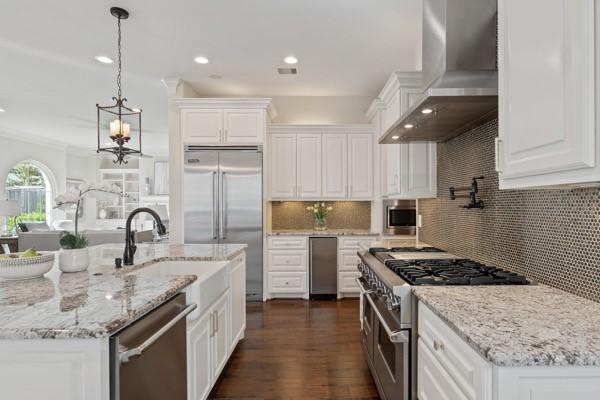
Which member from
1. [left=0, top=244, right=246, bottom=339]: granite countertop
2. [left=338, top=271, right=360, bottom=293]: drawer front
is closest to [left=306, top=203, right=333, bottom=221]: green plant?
[left=338, top=271, right=360, bottom=293]: drawer front

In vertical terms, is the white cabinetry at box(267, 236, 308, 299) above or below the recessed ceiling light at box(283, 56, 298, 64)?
below

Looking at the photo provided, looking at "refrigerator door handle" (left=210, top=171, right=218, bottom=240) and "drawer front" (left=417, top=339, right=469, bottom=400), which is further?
"refrigerator door handle" (left=210, top=171, right=218, bottom=240)

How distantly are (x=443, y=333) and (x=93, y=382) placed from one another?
1168mm

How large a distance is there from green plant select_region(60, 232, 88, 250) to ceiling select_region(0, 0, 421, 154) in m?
2.11

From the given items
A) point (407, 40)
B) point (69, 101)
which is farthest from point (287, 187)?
point (69, 101)

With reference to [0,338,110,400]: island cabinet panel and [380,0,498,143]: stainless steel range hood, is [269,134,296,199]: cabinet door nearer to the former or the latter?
[380,0,498,143]: stainless steel range hood

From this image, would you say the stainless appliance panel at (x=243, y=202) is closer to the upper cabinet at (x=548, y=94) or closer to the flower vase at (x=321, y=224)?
the flower vase at (x=321, y=224)

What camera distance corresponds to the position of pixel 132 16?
306 centimetres

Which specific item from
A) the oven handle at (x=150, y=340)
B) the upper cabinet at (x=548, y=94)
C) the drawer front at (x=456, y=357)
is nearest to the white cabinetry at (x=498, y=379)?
the drawer front at (x=456, y=357)

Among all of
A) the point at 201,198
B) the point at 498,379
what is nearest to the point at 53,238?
the point at 201,198

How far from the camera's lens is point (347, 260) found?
15.2 feet

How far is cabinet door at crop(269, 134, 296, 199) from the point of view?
484 cm

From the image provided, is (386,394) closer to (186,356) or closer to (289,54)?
(186,356)

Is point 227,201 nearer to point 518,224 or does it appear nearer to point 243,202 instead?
point 243,202
